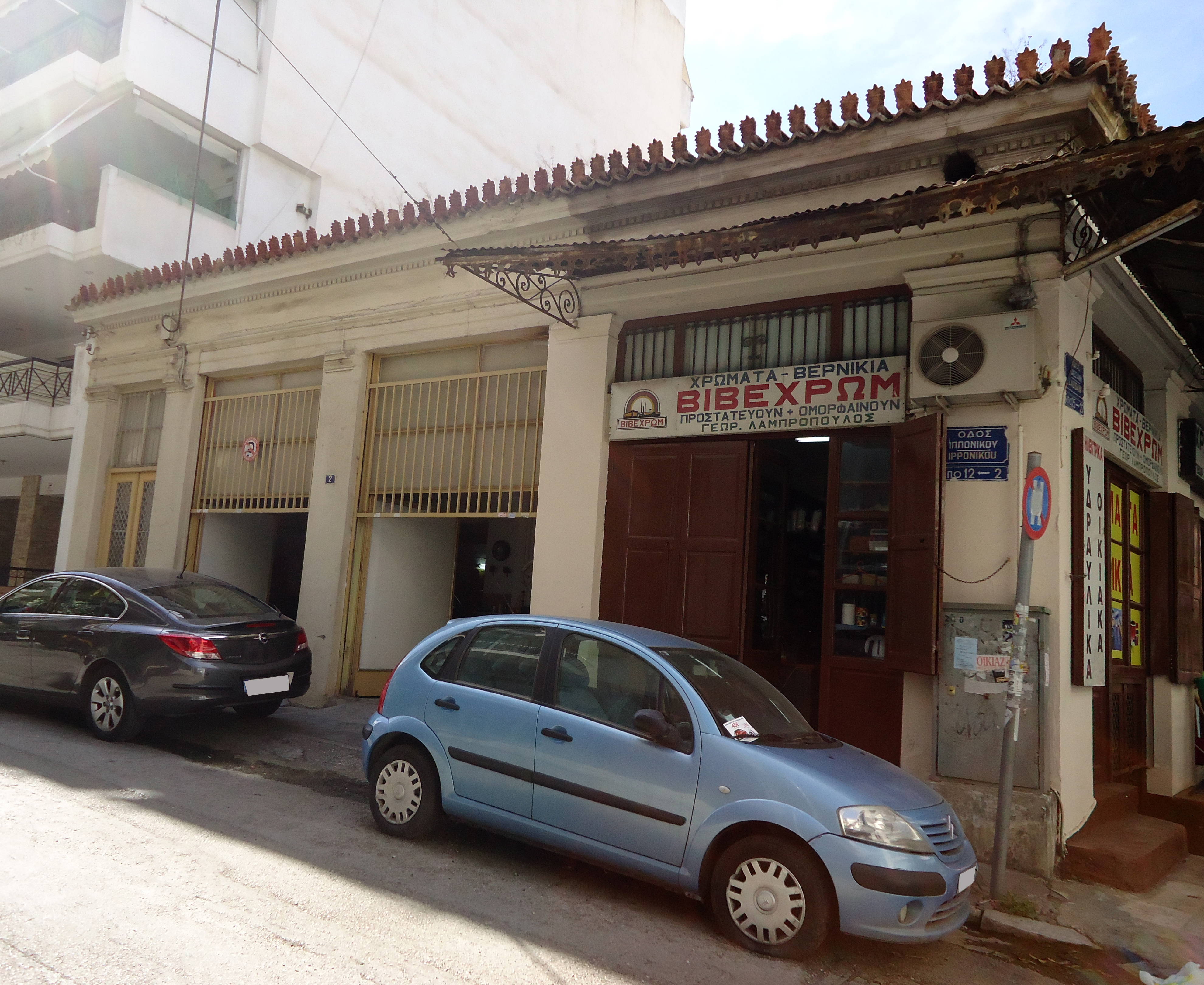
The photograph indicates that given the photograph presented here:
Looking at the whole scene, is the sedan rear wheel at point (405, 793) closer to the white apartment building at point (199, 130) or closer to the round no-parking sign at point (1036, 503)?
the round no-parking sign at point (1036, 503)

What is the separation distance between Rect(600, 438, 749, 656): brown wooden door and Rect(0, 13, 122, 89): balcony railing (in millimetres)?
13708

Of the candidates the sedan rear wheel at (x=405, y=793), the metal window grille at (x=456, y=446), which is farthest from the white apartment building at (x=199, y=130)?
the sedan rear wheel at (x=405, y=793)

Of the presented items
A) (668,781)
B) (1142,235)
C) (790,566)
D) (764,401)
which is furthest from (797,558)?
(668,781)

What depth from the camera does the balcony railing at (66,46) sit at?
54.7 feet

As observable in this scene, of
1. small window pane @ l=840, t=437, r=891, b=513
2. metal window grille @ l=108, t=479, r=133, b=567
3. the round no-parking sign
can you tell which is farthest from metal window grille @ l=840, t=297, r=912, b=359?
metal window grille @ l=108, t=479, r=133, b=567

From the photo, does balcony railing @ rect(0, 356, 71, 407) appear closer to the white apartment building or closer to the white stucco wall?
the white apartment building

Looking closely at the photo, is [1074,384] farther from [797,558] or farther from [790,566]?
[797,558]

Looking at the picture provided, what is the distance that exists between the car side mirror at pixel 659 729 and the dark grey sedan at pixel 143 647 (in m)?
4.51

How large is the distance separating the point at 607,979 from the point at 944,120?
248 inches

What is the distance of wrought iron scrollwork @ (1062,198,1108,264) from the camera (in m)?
6.49

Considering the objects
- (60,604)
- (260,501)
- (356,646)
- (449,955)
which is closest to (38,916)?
(449,955)

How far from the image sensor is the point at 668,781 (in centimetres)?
456

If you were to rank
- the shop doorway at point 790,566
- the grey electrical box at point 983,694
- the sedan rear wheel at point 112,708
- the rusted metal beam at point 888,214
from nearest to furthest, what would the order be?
the rusted metal beam at point 888,214 → the grey electrical box at point 983,694 → the sedan rear wheel at point 112,708 → the shop doorway at point 790,566

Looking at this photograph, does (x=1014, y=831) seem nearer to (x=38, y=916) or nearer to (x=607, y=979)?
(x=607, y=979)
